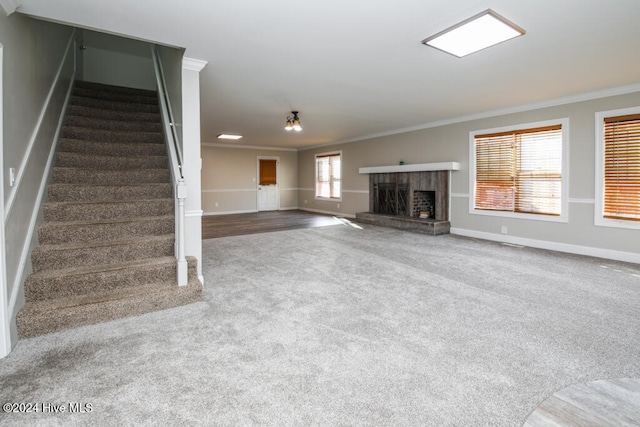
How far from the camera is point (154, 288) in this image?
277 cm

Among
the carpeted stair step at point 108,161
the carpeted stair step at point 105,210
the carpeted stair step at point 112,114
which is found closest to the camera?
the carpeted stair step at point 105,210

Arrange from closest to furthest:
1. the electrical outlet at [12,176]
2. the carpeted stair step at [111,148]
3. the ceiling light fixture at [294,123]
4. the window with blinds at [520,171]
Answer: the electrical outlet at [12,176], the carpeted stair step at [111,148], the window with blinds at [520,171], the ceiling light fixture at [294,123]

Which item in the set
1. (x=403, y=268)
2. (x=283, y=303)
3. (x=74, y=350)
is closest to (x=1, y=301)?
(x=74, y=350)

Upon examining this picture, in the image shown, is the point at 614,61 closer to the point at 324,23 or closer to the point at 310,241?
the point at 324,23

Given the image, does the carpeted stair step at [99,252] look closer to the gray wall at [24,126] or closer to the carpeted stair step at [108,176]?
the gray wall at [24,126]

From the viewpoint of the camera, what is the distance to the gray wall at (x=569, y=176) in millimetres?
4461

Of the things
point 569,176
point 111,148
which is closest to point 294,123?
point 111,148

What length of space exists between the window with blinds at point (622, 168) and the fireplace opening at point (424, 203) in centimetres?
308

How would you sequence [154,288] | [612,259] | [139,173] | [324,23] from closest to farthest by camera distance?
[324,23] → [154,288] → [139,173] → [612,259]

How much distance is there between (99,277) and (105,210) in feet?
2.92

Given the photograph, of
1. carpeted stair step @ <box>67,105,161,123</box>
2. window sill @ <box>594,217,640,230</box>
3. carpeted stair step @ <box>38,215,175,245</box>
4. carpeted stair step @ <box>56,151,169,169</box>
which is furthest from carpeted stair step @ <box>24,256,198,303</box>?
window sill @ <box>594,217,640,230</box>

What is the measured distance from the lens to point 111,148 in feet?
13.1

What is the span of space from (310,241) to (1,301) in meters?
4.11

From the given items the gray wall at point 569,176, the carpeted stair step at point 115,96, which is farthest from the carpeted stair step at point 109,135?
the gray wall at point 569,176
